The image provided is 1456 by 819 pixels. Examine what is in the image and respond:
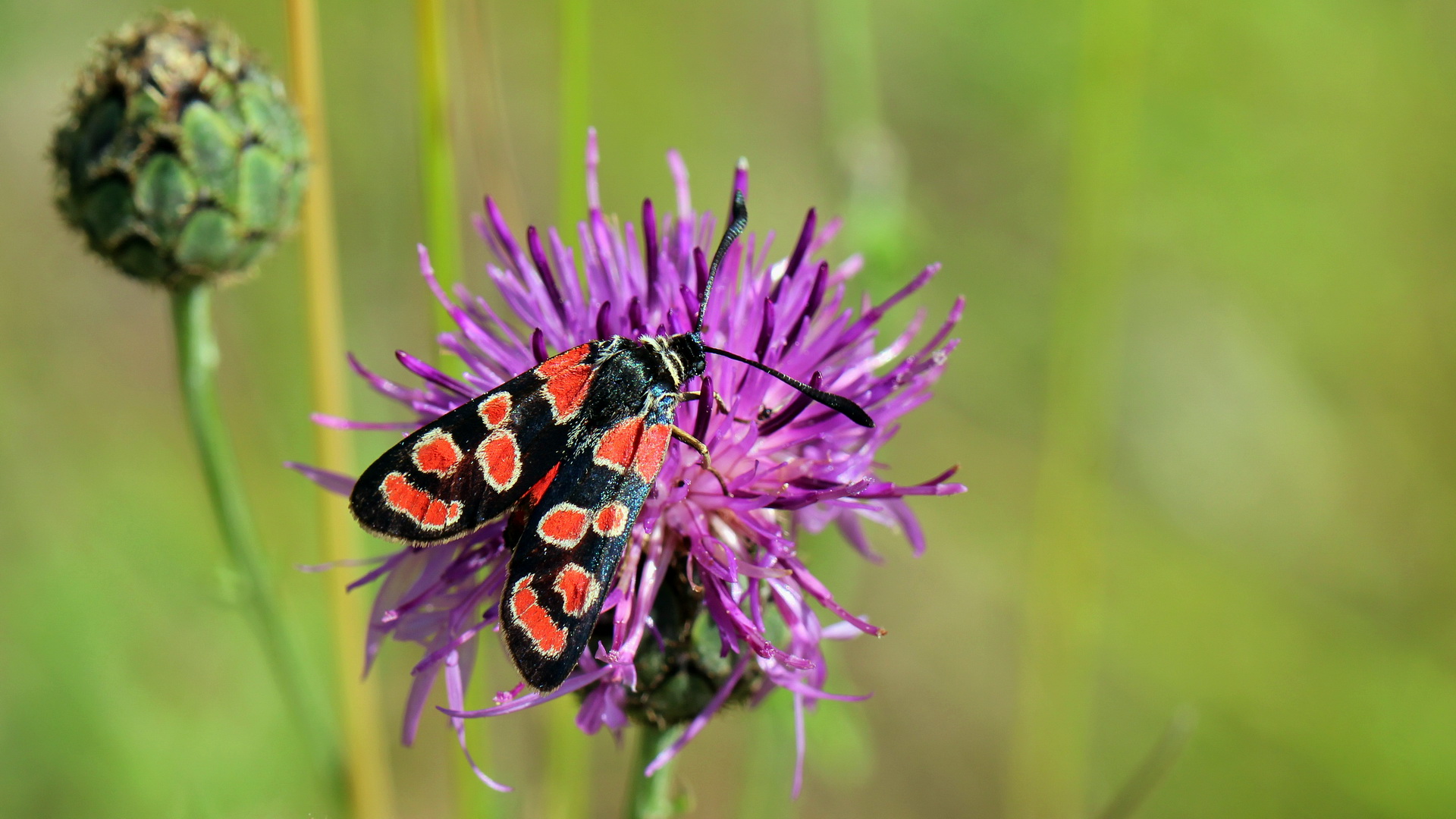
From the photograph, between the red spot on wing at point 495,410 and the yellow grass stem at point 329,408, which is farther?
the yellow grass stem at point 329,408

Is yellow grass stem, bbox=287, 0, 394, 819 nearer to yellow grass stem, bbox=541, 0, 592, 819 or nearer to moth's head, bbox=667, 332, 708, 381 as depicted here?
yellow grass stem, bbox=541, 0, 592, 819

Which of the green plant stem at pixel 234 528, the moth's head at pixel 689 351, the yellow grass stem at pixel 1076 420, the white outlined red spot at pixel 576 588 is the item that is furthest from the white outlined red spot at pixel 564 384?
the yellow grass stem at pixel 1076 420

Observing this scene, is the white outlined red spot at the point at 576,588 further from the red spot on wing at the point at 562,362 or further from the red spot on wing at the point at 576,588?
the red spot on wing at the point at 562,362

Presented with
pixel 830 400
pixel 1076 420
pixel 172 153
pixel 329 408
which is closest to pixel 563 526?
pixel 830 400

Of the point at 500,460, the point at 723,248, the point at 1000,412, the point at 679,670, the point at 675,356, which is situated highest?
the point at 723,248

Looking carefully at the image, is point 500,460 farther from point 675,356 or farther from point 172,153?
point 172,153

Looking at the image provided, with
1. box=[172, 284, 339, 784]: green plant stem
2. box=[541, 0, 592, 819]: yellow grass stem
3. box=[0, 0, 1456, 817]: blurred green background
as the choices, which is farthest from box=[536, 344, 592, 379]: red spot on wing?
box=[0, 0, 1456, 817]: blurred green background

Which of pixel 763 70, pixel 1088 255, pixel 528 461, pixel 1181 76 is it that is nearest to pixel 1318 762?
pixel 1088 255
